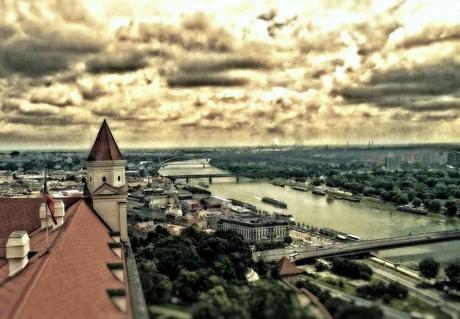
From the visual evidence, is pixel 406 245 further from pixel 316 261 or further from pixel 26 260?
pixel 26 260

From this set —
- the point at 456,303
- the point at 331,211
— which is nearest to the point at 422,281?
the point at 456,303

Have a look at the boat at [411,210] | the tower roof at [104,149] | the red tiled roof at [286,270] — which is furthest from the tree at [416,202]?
the tower roof at [104,149]

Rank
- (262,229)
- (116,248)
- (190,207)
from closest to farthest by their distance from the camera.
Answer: (116,248), (262,229), (190,207)

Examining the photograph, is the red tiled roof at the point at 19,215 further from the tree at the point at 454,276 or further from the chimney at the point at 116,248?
the tree at the point at 454,276

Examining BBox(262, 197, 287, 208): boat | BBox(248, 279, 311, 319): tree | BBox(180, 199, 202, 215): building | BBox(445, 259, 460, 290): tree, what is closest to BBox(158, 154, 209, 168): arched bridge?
BBox(262, 197, 287, 208): boat

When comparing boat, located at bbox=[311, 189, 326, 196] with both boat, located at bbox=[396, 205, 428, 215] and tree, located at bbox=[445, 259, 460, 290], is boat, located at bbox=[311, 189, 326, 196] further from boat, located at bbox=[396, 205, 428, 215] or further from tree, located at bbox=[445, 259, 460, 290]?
tree, located at bbox=[445, 259, 460, 290]

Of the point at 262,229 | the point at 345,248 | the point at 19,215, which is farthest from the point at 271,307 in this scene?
the point at 262,229

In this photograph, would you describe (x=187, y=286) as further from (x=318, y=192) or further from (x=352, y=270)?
(x=318, y=192)
